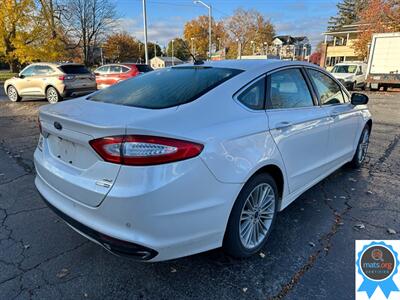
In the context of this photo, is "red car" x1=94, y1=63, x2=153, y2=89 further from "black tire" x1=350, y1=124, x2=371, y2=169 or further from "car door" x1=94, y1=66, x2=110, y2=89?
"black tire" x1=350, y1=124, x2=371, y2=169

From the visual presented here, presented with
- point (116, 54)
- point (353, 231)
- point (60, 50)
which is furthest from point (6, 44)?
point (116, 54)

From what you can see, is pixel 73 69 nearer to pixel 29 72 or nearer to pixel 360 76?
pixel 29 72

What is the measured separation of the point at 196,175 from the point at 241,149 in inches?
17.9

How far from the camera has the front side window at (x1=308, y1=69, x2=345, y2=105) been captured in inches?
138

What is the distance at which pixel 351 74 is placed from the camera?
20.4m

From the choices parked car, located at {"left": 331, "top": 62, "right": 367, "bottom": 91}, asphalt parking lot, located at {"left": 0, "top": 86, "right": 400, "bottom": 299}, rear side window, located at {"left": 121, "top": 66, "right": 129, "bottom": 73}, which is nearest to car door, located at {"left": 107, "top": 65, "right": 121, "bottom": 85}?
rear side window, located at {"left": 121, "top": 66, "right": 129, "bottom": 73}

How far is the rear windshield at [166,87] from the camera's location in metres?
2.36

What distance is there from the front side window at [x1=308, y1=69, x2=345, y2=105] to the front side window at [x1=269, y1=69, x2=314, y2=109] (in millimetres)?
281

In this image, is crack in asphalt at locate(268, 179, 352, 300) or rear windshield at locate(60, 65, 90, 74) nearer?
crack in asphalt at locate(268, 179, 352, 300)

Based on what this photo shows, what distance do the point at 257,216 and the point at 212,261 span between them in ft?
1.77

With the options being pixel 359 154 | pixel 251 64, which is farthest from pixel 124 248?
pixel 359 154

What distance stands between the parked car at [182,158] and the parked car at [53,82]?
31.7 ft

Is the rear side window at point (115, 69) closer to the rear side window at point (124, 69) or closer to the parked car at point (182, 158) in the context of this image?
the rear side window at point (124, 69)

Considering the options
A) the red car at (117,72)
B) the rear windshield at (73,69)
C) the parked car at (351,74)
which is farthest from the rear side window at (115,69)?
the parked car at (351,74)
